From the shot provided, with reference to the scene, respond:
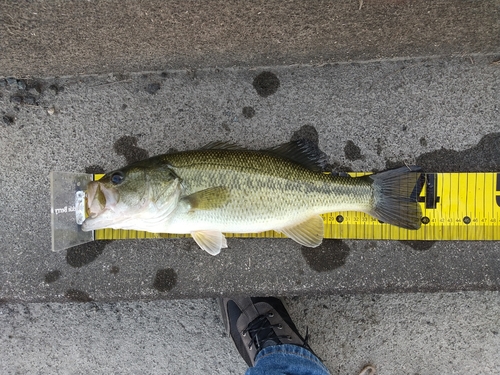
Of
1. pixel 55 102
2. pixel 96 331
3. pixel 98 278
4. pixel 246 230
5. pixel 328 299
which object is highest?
pixel 55 102

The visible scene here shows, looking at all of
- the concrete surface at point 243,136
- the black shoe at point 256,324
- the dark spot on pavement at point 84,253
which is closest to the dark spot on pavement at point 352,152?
the concrete surface at point 243,136

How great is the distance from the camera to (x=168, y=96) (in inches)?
108

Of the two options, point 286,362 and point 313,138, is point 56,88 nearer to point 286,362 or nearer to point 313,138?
point 313,138

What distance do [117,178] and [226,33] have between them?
1165 millimetres

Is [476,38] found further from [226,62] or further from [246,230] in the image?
[246,230]

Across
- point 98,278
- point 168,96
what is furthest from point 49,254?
point 168,96

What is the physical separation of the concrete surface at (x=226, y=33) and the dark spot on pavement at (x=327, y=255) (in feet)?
4.57

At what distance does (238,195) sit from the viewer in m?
2.28

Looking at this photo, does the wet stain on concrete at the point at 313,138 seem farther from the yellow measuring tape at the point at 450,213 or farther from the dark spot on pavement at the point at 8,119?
the dark spot on pavement at the point at 8,119

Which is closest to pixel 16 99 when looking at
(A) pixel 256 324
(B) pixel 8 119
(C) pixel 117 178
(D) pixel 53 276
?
(B) pixel 8 119

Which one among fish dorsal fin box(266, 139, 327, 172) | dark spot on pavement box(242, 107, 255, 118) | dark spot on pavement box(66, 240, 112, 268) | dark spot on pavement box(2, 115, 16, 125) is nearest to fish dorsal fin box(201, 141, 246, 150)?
fish dorsal fin box(266, 139, 327, 172)

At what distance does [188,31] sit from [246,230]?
53.1 inches

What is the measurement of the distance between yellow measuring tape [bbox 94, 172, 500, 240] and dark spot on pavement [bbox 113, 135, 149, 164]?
0.27 meters

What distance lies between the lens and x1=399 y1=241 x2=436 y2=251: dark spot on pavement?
8.71 feet
